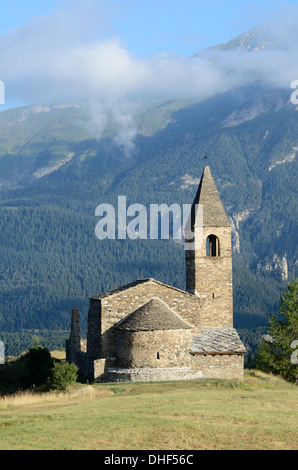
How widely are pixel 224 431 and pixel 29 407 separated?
12.4m

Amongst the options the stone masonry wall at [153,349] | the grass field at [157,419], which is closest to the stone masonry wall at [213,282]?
the stone masonry wall at [153,349]

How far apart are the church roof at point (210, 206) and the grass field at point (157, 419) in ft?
54.6

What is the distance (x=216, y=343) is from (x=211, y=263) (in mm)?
7127

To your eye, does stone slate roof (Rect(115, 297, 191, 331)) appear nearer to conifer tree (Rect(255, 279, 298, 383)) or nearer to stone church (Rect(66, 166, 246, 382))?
stone church (Rect(66, 166, 246, 382))

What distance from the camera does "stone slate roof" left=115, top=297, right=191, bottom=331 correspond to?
1719 inches

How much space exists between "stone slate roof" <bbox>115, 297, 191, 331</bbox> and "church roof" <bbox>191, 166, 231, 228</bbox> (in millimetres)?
9021

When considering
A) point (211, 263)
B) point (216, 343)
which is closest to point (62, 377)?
point (216, 343)

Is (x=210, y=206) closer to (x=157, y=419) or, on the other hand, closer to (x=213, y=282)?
(x=213, y=282)

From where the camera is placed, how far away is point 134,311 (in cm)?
4584

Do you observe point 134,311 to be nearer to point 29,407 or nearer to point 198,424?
point 29,407

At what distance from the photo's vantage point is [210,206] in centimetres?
5275

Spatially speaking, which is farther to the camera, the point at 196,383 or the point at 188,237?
the point at 188,237

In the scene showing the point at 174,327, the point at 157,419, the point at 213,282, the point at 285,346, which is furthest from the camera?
the point at 285,346

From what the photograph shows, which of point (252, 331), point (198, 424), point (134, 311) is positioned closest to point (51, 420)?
point (198, 424)
